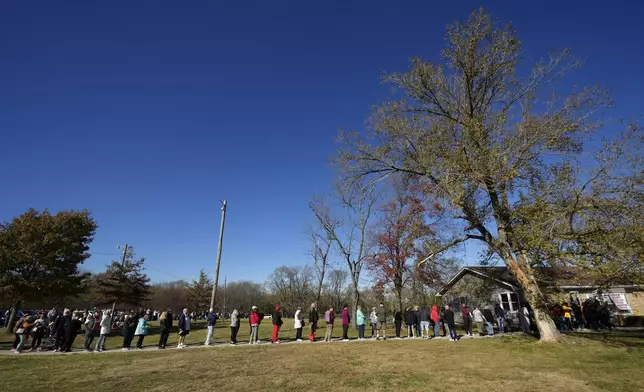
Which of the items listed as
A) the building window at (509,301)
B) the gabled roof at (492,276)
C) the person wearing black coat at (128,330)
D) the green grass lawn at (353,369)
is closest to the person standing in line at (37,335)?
the green grass lawn at (353,369)

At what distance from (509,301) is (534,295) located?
12867mm

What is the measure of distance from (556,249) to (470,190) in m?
4.13

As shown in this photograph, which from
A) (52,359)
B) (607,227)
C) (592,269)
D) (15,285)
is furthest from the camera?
(15,285)

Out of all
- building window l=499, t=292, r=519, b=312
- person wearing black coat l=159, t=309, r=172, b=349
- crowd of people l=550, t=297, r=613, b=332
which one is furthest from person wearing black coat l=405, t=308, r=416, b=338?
person wearing black coat l=159, t=309, r=172, b=349

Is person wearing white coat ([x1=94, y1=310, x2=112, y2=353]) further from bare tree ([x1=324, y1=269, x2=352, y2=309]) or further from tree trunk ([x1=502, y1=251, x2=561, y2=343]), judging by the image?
bare tree ([x1=324, y1=269, x2=352, y2=309])

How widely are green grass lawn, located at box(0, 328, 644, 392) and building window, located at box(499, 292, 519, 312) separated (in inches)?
427

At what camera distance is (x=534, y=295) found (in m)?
13.2

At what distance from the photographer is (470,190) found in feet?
47.6

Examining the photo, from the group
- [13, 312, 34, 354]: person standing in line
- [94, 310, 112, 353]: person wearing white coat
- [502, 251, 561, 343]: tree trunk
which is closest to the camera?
[502, 251, 561, 343]: tree trunk

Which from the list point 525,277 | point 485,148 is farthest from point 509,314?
point 485,148

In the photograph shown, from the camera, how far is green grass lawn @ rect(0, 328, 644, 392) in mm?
7883

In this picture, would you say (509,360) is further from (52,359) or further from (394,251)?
(394,251)

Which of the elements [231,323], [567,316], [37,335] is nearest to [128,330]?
[37,335]

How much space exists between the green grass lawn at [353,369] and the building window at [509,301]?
35.6ft
